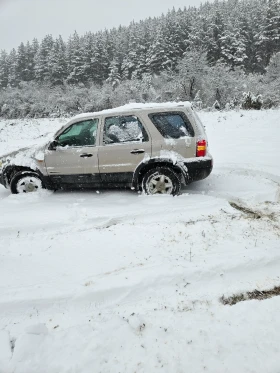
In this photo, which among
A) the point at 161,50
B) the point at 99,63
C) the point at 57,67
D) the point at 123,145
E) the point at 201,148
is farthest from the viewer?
the point at 99,63

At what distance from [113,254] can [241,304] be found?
1.50 metres

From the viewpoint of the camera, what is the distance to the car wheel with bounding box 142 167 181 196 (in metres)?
4.75

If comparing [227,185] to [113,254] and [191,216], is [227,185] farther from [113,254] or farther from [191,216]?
[113,254]

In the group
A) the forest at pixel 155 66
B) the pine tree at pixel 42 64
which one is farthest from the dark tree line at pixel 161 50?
the forest at pixel 155 66

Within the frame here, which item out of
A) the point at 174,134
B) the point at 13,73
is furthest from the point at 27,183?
the point at 13,73

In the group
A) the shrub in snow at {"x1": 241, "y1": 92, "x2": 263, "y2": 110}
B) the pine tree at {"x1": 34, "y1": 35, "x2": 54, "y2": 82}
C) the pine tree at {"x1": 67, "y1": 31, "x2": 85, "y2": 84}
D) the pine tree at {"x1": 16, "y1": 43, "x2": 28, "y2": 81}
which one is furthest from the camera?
the pine tree at {"x1": 16, "y1": 43, "x2": 28, "y2": 81}

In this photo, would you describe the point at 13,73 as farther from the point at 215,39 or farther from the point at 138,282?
the point at 138,282

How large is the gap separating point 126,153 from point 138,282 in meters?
2.57

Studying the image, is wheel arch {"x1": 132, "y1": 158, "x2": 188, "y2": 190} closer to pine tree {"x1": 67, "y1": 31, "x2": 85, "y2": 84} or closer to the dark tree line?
the dark tree line

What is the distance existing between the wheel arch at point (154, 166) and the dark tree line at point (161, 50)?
3942cm

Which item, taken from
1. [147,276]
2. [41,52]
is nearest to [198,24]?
[41,52]

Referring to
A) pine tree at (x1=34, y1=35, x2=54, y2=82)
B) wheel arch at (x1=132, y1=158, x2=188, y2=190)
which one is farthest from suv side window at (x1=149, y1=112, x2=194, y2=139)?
pine tree at (x1=34, y1=35, x2=54, y2=82)

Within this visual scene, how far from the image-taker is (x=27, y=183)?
5262 millimetres

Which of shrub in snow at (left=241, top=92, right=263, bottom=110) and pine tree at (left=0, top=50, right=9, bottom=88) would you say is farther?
pine tree at (left=0, top=50, right=9, bottom=88)
